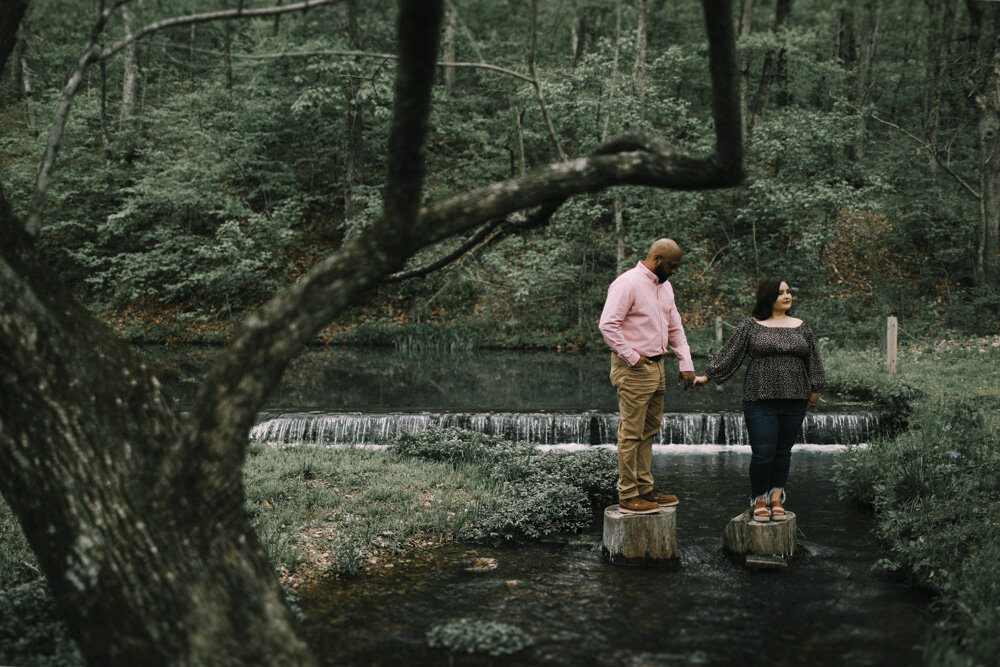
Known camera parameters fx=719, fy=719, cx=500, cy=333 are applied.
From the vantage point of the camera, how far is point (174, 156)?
2567 centimetres

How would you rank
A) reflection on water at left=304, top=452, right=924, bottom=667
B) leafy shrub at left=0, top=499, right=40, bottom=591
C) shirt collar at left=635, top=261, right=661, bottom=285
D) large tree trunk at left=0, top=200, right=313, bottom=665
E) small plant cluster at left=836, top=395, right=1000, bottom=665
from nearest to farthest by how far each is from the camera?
large tree trunk at left=0, top=200, right=313, bottom=665 < small plant cluster at left=836, top=395, right=1000, bottom=665 < reflection on water at left=304, top=452, right=924, bottom=667 < leafy shrub at left=0, top=499, right=40, bottom=591 < shirt collar at left=635, top=261, right=661, bottom=285

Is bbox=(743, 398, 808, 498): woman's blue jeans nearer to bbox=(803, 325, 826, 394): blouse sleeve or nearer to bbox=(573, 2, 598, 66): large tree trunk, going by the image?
bbox=(803, 325, 826, 394): blouse sleeve

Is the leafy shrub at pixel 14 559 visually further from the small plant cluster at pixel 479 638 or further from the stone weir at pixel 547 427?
the stone weir at pixel 547 427

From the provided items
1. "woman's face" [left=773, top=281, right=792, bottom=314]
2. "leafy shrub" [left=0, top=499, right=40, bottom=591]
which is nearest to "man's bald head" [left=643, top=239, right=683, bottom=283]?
"woman's face" [left=773, top=281, right=792, bottom=314]

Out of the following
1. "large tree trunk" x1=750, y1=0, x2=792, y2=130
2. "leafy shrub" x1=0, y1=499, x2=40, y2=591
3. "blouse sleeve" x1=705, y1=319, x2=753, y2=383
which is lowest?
"leafy shrub" x1=0, y1=499, x2=40, y2=591

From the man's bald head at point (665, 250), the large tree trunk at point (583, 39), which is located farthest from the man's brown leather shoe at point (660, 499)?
the large tree trunk at point (583, 39)

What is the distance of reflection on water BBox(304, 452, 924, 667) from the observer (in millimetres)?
3916

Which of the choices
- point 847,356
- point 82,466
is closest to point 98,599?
point 82,466

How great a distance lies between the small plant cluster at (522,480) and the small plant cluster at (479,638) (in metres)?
2.09

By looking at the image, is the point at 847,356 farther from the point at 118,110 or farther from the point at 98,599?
the point at 118,110

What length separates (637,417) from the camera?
5441mm

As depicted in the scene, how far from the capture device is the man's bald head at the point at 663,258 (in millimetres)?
5332

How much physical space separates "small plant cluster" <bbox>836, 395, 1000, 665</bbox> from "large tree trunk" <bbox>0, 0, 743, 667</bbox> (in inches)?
122

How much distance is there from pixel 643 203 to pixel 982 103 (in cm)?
833
